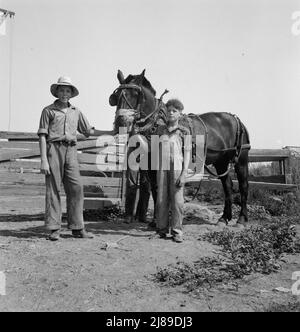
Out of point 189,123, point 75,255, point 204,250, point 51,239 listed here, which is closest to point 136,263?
point 75,255

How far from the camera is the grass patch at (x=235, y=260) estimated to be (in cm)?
369

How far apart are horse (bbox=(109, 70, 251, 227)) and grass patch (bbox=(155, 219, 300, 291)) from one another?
1473 mm

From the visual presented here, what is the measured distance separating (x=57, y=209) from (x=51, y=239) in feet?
1.39

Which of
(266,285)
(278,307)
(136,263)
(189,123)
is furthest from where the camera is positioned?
(189,123)

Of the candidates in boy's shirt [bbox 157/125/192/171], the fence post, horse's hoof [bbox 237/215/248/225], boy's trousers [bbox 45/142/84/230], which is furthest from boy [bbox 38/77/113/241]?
the fence post

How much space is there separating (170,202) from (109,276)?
1857 millimetres

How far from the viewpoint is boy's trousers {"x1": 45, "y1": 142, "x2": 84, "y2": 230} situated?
496cm

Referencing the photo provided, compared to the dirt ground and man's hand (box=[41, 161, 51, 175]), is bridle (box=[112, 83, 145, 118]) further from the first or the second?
the dirt ground

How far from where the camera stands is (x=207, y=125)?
271 inches

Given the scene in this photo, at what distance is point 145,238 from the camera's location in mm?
5457

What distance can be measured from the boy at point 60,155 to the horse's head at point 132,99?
2.55 ft

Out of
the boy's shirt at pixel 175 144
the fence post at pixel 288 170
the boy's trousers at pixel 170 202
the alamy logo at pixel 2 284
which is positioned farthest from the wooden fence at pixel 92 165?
the alamy logo at pixel 2 284

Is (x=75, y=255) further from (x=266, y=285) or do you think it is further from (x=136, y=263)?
(x=266, y=285)

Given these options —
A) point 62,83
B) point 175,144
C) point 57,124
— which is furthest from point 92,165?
point 62,83
